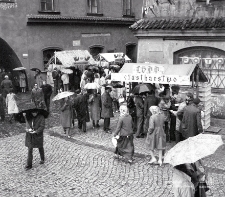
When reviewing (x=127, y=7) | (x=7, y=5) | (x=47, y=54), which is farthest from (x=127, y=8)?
(x=7, y=5)

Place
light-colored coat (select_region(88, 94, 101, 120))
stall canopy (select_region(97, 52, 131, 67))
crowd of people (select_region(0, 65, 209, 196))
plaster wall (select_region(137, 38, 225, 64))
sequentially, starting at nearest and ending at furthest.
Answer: crowd of people (select_region(0, 65, 209, 196)), light-colored coat (select_region(88, 94, 101, 120)), plaster wall (select_region(137, 38, 225, 64)), stall canopy (select_region(97, 52, 131, 67))

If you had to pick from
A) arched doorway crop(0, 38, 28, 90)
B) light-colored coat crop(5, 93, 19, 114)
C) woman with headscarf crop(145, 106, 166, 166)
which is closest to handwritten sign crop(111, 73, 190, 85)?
woman with headscarf crop(145, 106, 166, 166)

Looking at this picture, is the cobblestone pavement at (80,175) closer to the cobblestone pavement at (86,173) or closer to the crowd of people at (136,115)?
the cobblestone pavement at (86,173)

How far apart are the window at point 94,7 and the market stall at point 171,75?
42.3 feet

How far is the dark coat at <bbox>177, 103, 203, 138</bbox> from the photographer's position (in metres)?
9.88

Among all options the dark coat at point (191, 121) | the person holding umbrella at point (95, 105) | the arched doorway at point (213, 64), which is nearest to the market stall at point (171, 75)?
the person holding umbrella at point (95, 105)

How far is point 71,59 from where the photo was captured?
21.3 metres

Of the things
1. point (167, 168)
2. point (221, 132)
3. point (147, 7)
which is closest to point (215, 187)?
point (167, 168)

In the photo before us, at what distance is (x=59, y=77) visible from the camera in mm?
20141

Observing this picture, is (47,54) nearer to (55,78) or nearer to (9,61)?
(9,61)

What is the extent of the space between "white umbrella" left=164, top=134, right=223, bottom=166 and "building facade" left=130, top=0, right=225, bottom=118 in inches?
321

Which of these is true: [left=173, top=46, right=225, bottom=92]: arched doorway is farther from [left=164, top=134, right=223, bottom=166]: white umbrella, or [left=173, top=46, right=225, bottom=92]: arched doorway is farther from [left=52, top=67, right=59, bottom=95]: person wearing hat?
[left=164, top=134, right=223, bottom=166]: white umbrella

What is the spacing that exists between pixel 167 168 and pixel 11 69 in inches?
638

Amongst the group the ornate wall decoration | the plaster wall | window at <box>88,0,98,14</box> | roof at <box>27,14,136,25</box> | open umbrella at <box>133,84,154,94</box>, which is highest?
window at <box>88,0,98,14</box>
